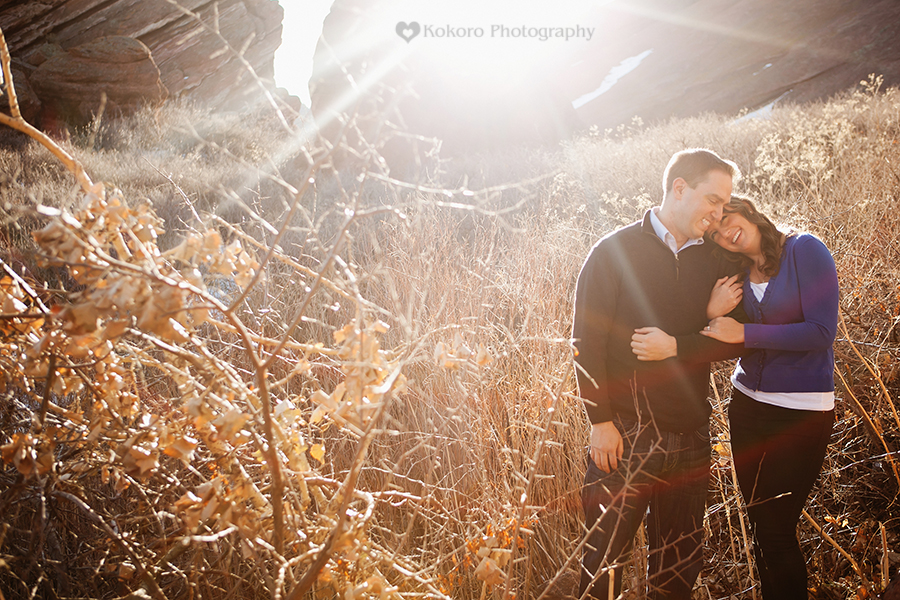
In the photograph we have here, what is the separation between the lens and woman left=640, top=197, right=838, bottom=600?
5.52 ft

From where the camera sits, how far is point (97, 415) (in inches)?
43.7

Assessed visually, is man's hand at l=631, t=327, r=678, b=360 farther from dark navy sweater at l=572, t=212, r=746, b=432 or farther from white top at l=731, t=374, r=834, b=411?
white top at l=731, t=374, r=834, b=411

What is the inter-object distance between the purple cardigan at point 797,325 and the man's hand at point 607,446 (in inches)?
22.8

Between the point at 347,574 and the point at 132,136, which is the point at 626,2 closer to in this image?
the point at 132,136

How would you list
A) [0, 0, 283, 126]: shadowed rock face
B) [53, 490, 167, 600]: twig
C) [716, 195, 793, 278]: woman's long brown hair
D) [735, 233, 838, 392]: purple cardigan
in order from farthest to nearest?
1. [0, 0, 283, 126]: shadowed rock face
2. [716, 195, 793, 278]: woman's long brown hair
3. [735, 233, 838, 392]: purple cardigan
4. [53, 490, 167, 600]: twig

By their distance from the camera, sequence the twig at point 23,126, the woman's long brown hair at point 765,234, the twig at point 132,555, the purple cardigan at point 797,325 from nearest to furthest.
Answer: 1. the twig at point 23,126
2. the twig at point 132,555
3. the purple cardigan at point 797,325
4. the woman's long brown hair at point 765,234

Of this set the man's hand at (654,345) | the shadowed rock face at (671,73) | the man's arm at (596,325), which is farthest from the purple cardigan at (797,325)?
the shadowed rock face at (671,73)

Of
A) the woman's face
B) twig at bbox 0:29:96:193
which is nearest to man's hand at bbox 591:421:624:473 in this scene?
the woman's face

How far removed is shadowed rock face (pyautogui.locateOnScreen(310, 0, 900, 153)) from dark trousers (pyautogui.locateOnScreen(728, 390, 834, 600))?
9.20 metres

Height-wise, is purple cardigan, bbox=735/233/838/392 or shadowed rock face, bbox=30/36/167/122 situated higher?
shadowed rock face, bbox=30/36/167/122

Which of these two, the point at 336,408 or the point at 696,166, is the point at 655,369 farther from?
the point at 336,408

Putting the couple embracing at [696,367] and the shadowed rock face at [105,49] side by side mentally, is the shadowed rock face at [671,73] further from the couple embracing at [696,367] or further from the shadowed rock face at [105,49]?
the couple embracing at [696,367]

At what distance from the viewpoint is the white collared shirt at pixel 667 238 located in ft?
5.93

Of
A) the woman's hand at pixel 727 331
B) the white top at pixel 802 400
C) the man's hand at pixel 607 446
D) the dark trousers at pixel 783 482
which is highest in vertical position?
the woman's hand at pixel 727 331
